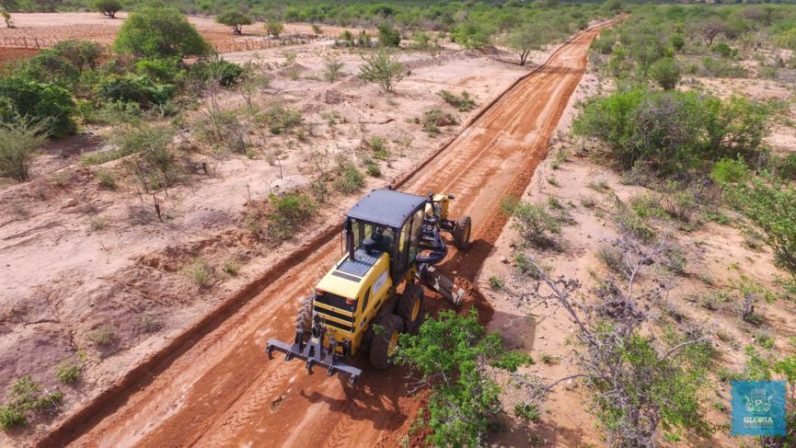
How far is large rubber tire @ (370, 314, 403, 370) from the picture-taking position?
7309mm

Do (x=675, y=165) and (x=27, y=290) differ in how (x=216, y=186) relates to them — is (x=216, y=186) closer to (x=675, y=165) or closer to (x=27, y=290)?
(x=27, y=290)

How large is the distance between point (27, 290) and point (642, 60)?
132 feet

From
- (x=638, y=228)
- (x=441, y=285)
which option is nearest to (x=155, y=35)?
(x=441, y=285)

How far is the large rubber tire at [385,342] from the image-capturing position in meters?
7.31

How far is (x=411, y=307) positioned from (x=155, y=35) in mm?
33219

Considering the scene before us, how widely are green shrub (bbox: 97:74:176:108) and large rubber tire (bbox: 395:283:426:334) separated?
19.5 meters

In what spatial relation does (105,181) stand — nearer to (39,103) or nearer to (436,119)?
(39,103)

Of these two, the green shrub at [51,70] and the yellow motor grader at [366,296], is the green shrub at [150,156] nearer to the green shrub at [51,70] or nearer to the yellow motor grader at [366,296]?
the yellow motor grader at [366,296]

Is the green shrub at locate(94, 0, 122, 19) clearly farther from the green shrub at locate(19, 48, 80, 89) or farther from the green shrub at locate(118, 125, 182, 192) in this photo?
the green shrub at locate(118, 125, 182, 192)

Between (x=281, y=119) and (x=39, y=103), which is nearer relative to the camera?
(x=39, y=103)

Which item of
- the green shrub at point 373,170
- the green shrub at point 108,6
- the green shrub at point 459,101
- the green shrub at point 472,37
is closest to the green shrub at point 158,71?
the green shrub at point 459,101

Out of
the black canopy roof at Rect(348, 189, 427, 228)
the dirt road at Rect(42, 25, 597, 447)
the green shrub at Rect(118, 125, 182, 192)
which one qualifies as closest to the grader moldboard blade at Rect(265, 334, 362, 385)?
the dirt road at Rect(42, 25, 597, 447)

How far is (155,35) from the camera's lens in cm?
3094

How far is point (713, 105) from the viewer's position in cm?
1602
